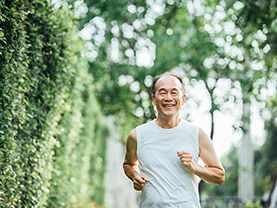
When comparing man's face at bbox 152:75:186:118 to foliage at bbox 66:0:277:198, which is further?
foliage at bbox 66:0:277:198

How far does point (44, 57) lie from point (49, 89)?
1.31 feet

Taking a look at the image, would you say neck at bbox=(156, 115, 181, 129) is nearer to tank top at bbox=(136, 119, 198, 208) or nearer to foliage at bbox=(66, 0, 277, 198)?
tank top at bbox=(136, 119, 198, 208)

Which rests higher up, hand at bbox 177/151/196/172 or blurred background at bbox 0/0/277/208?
blurred background at bbox 0/0/277/208

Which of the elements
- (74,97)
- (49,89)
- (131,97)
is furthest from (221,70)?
(49,89)

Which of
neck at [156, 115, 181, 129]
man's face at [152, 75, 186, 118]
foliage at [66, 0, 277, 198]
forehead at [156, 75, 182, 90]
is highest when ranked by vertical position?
foliage at [66, 0, 277, 198]

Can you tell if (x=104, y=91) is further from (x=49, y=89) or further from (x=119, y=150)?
(x=119, y=150)

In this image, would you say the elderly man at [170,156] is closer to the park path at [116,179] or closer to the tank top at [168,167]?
the tank top at [168,167]

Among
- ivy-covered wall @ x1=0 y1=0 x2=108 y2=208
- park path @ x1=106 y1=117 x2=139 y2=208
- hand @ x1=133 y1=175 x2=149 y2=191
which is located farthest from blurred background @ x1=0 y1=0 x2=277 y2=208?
park path @ x1=106 y1=117 x2=139 y2=208

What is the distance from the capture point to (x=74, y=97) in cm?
591

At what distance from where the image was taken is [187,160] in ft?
8.80

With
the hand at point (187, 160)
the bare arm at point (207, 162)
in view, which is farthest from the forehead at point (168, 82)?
the hand at point (187, 160)

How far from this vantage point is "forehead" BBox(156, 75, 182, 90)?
2980mm

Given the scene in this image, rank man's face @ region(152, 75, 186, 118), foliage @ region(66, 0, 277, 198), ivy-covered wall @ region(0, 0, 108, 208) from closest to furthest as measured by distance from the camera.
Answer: man's face @ region(152, 75, 186, 118) < ivy-covered wall @ region(0, 0, 108, 208) < foliage @ region(66, 0, 277, 198)

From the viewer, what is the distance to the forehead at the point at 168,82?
2.98 metres
